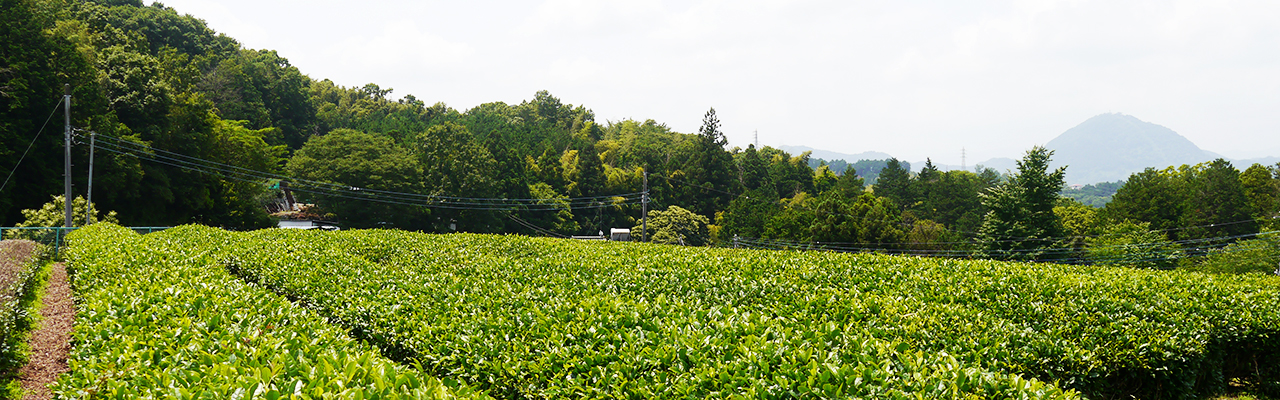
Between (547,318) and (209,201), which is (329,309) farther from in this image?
(209,201)

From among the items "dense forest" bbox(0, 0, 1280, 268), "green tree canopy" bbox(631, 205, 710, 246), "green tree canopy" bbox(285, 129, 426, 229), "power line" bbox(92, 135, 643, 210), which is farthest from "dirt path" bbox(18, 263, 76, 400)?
"green tree canopy" bbox(631, 205, 710, 246)

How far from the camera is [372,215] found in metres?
52.0

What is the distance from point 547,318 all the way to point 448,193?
52.1m

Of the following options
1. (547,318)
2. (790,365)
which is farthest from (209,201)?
(790,365)

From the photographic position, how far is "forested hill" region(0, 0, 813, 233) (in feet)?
104

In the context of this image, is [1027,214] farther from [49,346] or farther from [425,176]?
[425,176]

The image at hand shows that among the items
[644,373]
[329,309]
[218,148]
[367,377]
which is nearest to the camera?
[367,377]

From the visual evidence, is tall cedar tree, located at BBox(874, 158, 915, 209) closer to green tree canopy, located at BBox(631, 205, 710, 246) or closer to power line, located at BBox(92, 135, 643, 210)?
green tree canopy, located at BBox(631, 205, 710, 246)

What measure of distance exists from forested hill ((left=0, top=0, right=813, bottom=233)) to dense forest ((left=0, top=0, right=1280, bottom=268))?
0.44ft

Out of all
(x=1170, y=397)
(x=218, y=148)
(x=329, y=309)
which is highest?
(x=218, y=148)

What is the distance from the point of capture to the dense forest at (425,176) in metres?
32.5

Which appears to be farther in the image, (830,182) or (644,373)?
(830,182)

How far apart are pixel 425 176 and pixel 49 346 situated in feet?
165

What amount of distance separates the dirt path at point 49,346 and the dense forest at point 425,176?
2474 cm
